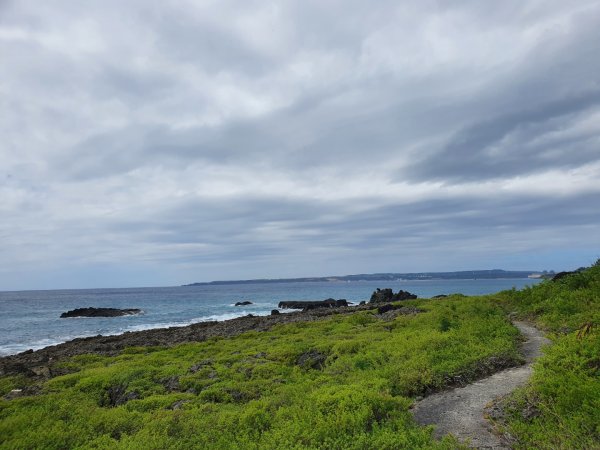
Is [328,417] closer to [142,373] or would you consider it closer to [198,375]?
[198,375]

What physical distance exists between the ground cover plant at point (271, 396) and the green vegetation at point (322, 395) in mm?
41

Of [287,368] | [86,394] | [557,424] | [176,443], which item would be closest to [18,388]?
[86,394]

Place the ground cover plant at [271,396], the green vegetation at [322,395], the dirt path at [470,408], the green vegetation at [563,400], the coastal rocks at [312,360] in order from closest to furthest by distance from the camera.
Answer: the green vegetation at [563,400] < the dirt path at [470,408] < the green vegetation at [322,395] < the ground cover plant at [271,396] < the coastal rocks at [312,360]

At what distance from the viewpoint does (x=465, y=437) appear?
8.03m

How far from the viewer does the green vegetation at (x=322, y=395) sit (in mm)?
8242

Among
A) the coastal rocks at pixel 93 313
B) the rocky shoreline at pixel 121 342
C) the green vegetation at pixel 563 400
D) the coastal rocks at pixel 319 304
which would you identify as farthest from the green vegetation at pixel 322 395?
the coastal rocks at pixel 93 313

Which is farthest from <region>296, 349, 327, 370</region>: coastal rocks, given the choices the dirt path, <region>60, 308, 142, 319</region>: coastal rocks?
<region>60, 308, 142, 319</region>: coastal rocks

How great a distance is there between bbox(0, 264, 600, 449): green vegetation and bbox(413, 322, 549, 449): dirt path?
0.41m

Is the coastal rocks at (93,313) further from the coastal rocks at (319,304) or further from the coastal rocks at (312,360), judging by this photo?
the coastal rocks at (312,360)

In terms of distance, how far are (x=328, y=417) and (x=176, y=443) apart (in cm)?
331

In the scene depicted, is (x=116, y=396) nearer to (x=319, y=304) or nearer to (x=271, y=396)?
(x=271, y=396)

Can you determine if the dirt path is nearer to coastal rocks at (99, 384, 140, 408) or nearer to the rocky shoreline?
coastal rocks at (99, 384, 140, 408)

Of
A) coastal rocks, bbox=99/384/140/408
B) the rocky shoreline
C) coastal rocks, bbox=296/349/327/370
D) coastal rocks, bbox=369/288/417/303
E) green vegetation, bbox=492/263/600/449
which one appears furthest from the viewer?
coastal rocks, bbox=369/288/417/303

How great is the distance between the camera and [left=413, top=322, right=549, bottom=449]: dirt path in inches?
316
